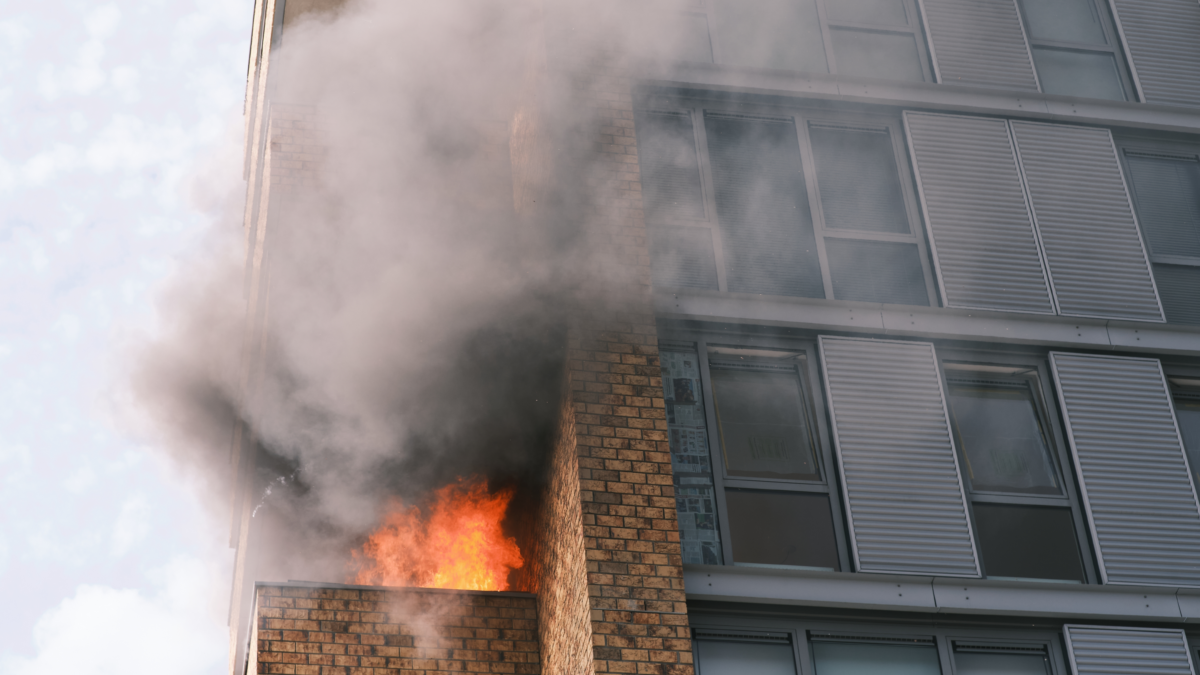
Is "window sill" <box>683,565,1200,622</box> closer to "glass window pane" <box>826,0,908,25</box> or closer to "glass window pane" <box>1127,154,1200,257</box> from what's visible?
"glass window pane" <box>1127,154,1200,257</box>

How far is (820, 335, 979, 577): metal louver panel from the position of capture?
6539mm

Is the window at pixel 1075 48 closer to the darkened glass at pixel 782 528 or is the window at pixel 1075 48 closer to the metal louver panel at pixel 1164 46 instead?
the metal louver panel at pixel 1164 46

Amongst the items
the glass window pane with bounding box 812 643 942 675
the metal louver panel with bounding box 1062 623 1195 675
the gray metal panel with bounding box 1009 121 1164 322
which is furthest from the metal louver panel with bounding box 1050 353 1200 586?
the glass window pane with bounding box 812 643 942 675

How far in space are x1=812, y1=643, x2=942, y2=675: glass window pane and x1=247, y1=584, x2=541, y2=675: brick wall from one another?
6.30 feet

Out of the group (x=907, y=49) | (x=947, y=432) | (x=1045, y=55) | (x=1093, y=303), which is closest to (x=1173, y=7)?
(x=1045, y=55)

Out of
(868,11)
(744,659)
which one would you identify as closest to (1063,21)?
(868,11)

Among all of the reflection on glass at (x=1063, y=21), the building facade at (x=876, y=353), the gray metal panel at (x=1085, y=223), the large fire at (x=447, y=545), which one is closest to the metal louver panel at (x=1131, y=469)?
the building facade at (x=876, y=353)

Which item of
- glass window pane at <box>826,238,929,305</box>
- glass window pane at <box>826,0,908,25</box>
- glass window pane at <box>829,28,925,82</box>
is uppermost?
glass window pane at <box>826,0,908,25</box>

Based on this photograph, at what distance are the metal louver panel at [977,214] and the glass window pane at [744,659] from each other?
262cm

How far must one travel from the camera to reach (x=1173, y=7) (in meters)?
9.13

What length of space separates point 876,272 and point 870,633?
244cm

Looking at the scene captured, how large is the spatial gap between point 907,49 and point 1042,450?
3.24 meters

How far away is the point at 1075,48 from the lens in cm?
887

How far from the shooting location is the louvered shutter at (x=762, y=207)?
737 cm
